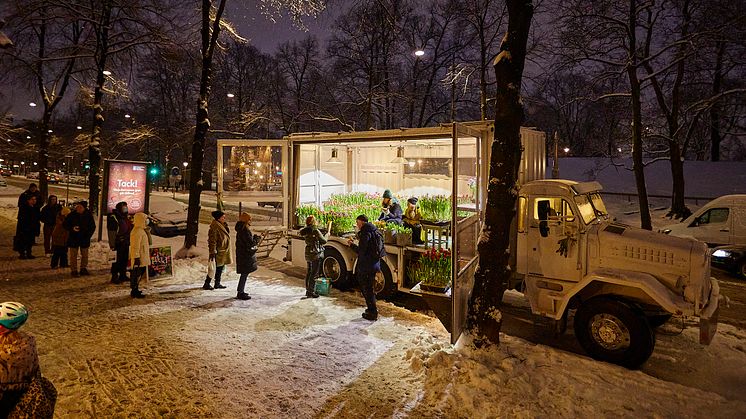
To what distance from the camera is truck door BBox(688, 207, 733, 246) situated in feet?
38.8

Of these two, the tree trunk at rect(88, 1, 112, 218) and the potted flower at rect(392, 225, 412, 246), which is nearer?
the potted flower at rect(392, 225, 412, 246)

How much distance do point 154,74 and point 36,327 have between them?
33.9 m

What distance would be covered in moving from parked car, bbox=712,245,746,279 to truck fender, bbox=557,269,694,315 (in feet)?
24.3

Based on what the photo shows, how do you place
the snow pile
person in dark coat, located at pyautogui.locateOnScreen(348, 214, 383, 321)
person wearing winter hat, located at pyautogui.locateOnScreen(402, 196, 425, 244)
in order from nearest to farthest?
the snow pile, person in dark coat, located at pyautogui.locateOnScreen(348, 214, 383, 321), person wearing winter hat, located at pyautogui.locateOnScreen(402, 196, 425, 244)

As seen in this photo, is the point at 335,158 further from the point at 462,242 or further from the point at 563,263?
the point at 563,263

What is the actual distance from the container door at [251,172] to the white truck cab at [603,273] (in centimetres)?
658

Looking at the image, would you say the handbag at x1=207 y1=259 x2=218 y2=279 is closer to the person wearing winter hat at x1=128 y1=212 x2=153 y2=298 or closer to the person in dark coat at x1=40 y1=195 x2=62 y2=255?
the person wearing winter hat at x1=128 y1=212 x2=153 y2=298

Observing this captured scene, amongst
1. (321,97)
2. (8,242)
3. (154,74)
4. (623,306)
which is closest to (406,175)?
(623,306)

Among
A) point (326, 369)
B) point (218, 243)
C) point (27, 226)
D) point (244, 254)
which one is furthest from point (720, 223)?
point (27, 226)

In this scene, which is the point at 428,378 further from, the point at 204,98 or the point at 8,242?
the point at 8,242

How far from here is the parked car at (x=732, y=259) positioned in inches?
439

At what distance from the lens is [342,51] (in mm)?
25125

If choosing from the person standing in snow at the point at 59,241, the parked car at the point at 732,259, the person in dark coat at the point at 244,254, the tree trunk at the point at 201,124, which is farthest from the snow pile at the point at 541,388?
the person standing in snow at the point at 59,241

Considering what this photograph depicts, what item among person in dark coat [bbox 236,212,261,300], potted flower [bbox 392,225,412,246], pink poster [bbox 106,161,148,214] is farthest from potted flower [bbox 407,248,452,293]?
pink poster [bbox 106,161,148,214]
